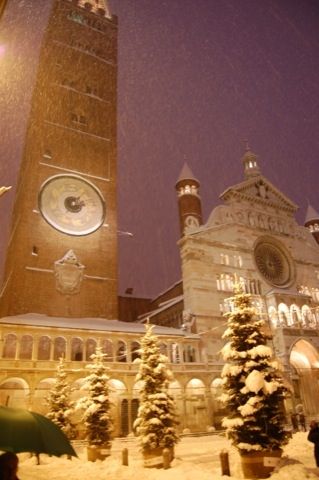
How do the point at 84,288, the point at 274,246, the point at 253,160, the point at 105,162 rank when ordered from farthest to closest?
the point at 253,160, the point at 274,246, the point at 105,162, the point at 84,288

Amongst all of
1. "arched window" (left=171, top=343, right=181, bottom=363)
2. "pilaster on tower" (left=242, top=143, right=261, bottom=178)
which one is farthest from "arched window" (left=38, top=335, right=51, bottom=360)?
"pilaster on tower" (left=242, top=143, right=261, bottom=178)

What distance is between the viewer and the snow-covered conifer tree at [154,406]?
52.5 feet

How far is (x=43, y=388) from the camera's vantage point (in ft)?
89.0

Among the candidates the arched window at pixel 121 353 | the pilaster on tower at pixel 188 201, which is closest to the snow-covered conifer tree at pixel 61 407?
the arched window at pixel 121 353

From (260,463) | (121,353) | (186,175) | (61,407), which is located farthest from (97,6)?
(260,463)

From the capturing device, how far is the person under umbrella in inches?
150

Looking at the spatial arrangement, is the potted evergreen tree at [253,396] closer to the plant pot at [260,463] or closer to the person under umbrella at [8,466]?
the plant pot at [260,463]

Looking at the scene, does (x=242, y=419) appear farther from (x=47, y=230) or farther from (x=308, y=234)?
(x=308, y=234)

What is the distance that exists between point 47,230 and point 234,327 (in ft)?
87.8

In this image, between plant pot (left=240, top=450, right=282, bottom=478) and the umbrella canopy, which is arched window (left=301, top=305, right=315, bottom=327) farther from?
the umbrella canopy

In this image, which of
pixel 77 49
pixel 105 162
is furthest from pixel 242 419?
pixel 77 49

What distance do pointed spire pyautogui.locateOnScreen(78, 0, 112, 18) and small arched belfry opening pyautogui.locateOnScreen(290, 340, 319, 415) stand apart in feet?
162

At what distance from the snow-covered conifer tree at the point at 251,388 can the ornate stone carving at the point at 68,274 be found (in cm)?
2384

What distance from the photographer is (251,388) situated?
40.8ft
